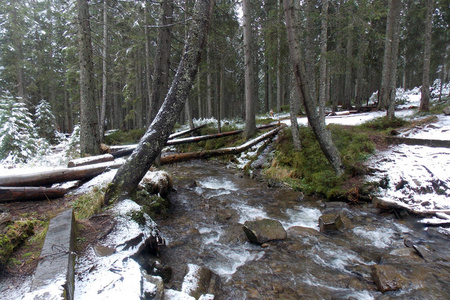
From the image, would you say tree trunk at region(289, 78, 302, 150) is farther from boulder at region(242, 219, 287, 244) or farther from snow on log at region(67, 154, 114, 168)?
snow on log at region(67, 154, 114, 168)

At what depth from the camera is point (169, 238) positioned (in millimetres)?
5223

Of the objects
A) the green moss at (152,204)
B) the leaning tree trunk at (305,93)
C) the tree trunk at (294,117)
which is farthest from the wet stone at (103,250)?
the tree trunk at (294,117)

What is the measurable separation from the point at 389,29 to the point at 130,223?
1796cm

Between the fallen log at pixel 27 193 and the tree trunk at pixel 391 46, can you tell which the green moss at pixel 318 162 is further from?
the fallen log at pixel 27 193

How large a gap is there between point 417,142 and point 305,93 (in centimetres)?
463

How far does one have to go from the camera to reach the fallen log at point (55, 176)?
5.18 meters

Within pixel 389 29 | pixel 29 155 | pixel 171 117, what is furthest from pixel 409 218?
pixel 29 155

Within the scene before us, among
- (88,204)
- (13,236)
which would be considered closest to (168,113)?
(88,204)

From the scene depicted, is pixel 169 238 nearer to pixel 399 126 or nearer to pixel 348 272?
pixel 348 272

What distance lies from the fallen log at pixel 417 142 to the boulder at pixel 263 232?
658cm

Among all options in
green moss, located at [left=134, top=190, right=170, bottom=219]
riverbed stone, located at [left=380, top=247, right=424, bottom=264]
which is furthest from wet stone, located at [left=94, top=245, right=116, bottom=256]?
riverbed stone, located at [left=380, top=247, right=424, bottom=264]

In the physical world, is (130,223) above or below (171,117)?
below

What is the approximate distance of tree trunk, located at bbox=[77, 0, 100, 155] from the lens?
30.5ft

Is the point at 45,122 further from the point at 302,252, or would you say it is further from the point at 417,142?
the point at 417,142
